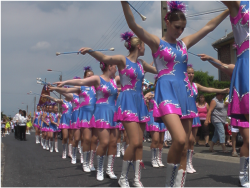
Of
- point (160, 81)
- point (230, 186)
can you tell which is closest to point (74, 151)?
point (230, 186)

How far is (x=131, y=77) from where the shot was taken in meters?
5.32

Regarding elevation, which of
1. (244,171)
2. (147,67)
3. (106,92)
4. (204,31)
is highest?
(204,31)

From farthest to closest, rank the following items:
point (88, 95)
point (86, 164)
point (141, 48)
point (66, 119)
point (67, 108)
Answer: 1. point (67, 108)
2. point (66, 119)
3. point (88, 95)
4. point (86, 164)
5. point (141, 48)

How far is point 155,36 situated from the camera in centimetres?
423

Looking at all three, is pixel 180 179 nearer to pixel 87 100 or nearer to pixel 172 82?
pixel 172 82

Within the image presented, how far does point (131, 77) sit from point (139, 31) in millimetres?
1350

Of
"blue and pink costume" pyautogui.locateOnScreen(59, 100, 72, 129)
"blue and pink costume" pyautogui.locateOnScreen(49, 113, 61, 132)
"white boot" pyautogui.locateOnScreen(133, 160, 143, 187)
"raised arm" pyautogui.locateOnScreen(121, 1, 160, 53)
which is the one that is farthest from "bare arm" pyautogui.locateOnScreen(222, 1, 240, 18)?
"blue and pink costume" pyautogui.locateOnScreen(49, 113, 61, 132)

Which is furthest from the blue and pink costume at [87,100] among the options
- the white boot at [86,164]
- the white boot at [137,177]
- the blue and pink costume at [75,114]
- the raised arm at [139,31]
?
the raised arm at [139,31]

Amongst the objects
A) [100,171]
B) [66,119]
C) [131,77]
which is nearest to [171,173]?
[131,77]

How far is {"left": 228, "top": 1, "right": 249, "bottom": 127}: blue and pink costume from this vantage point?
3.53m

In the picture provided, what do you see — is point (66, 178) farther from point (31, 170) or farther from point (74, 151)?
point (74, 151)

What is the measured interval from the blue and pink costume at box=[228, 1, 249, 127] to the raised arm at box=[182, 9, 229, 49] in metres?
0.76

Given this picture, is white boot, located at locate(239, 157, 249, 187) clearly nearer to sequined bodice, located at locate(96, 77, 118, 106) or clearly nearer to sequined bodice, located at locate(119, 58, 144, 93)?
sequined bodice, located at locate(119, 58, 144, 93)

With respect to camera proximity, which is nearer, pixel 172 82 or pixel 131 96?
pixel 172 82
